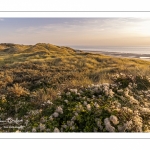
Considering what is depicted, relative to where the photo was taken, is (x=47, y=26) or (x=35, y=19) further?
(x=47, y=26)

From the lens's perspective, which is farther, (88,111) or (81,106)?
(81,106)

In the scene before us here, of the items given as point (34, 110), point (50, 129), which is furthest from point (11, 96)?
point (50, 129)

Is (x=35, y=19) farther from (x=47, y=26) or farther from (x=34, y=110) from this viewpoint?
(x=34, y=110)

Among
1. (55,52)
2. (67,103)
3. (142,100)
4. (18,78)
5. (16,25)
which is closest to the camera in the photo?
(67,103)

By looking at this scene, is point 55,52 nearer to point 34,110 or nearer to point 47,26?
point 47,26
